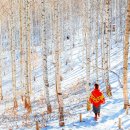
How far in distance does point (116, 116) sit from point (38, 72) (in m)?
24.9

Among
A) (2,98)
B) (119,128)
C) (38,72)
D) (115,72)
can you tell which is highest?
(38,72)

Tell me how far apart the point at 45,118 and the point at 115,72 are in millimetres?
14365

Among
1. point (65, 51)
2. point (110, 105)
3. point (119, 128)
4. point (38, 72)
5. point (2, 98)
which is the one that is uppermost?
point (65, 51)

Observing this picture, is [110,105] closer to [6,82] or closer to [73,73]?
[73,73]

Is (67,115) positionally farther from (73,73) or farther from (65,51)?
(65,51)

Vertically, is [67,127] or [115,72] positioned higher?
[115,72]

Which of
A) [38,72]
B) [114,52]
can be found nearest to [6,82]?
[38,72]

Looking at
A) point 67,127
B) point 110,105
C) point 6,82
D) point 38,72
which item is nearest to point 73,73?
point 38,72

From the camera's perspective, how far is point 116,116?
14.0 meters

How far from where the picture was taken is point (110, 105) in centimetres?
1591

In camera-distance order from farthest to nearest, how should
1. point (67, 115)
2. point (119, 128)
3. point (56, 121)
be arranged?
point (67, 115) → point (56, 121) → point (119, 128)

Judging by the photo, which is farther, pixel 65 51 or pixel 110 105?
pixel 65 51

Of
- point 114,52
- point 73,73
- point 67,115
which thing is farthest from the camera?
point 114,52

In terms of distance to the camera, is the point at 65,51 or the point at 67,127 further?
the point at 65,51
